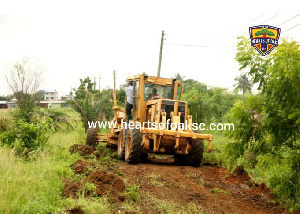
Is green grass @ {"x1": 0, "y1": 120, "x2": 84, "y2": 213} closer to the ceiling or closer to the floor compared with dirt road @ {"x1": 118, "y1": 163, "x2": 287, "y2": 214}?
closer to the ceiling

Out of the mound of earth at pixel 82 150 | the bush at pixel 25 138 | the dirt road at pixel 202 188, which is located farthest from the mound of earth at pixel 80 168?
the mound of earth at pixel 82 150

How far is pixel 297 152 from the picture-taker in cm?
646

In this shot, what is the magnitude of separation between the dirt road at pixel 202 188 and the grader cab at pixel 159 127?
485mm

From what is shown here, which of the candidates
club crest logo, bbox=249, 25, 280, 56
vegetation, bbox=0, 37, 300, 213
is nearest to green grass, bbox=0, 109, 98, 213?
vegetation, bbox=0, 37, 300, 213

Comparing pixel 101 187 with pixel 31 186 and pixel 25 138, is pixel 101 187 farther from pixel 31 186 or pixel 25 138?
pixel 25 138

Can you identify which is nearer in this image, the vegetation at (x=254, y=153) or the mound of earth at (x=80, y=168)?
the vegetation at (x=254, y=153)

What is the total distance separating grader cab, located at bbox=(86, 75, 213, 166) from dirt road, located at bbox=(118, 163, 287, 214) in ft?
1.59

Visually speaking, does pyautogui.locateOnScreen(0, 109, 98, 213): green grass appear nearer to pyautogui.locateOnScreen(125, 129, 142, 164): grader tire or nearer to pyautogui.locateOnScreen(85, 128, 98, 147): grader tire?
pyautogui.locateOnScreen(125, 129, 142, 164): grader tire

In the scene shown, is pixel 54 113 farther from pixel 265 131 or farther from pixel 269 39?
pixel 265 131

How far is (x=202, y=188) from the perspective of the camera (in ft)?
28.1

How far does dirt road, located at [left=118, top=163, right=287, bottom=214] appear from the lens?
7109 mm

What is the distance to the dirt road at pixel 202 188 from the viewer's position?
711cm

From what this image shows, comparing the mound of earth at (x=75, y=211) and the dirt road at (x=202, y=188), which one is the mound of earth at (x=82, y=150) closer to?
the dirt road at (x=202, y=188)

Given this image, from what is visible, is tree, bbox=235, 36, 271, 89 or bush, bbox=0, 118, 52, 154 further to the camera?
bush, bbox=0, 118, 52, 154
